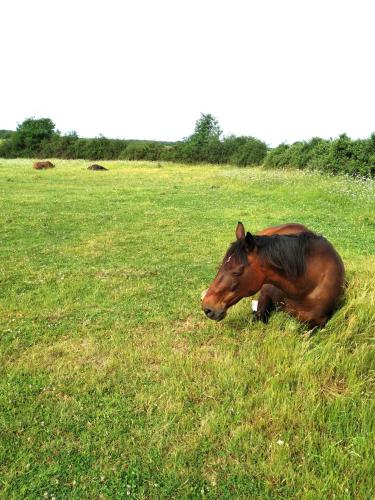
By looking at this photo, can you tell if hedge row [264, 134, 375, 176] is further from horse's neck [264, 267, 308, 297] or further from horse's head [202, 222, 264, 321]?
horse's head [202, 222, 264, 321]

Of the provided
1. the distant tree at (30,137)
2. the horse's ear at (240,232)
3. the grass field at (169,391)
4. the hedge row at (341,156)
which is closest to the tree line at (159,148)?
the distant tree at (30,137)

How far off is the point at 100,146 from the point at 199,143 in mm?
14772

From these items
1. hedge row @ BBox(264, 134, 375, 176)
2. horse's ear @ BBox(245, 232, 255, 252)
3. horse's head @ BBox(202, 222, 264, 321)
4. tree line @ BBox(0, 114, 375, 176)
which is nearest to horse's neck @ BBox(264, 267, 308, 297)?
horse's head @ BBox(202, 222, 264, 321)

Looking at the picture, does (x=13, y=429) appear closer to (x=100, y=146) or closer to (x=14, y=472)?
(x=14, y=472)

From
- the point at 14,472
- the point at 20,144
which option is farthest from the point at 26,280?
the point at 20,144

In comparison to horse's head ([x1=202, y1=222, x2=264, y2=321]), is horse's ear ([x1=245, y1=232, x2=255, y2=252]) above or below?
above

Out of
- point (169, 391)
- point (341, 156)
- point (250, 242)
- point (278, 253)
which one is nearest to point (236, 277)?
point (250, 242)

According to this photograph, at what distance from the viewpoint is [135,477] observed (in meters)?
2.58

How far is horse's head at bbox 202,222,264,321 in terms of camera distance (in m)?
3.72

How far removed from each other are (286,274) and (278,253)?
25 centimetres

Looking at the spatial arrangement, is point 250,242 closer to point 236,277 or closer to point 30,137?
point 236,277

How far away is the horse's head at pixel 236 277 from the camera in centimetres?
372

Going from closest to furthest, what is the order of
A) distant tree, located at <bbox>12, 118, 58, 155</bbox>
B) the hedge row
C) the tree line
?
the hedge row < the tree line < distant tree, located at <bbox>12, 118, 58, 155</bbox>

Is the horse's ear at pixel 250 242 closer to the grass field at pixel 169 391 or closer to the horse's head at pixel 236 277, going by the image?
the horse's head at pixel 236 277
